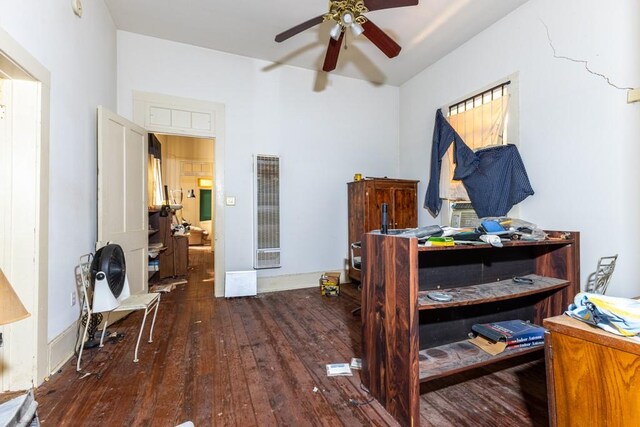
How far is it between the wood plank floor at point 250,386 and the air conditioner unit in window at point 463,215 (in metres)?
1.68

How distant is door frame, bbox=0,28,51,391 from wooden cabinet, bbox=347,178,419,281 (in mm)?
3359

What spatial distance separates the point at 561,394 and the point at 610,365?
212 millimetres

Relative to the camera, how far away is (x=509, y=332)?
1.93 meters

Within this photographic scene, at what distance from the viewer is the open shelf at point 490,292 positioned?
1.56m

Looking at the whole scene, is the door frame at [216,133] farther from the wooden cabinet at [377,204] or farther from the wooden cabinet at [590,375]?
the wooden cabinet at [590,375]

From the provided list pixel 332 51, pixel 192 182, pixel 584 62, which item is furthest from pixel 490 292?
pixel 192 182

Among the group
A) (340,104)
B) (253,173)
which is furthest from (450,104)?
(253,173)

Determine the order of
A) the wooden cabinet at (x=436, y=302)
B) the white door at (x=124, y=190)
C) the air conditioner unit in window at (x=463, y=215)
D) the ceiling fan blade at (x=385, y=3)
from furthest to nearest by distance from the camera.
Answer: the air conditioner unit in window at (x=463, y=215)
the white door at (x=124, y=190)
the ceiling fan blade at (x=385, y=3)
the wooden cabinet at (x=436, y=302)

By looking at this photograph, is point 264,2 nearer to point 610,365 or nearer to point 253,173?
point 253,173

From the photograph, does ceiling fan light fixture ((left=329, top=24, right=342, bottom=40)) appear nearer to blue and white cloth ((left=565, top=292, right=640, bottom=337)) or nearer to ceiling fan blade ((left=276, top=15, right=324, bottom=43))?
ceiling fan blade ((left=276, top=15, right=324, bottom=43))

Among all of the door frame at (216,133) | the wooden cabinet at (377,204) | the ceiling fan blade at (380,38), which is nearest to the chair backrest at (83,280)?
the door frame at (216,133)

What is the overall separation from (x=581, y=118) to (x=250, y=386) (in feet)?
11.5

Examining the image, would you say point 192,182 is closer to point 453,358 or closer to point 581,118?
point 453,358

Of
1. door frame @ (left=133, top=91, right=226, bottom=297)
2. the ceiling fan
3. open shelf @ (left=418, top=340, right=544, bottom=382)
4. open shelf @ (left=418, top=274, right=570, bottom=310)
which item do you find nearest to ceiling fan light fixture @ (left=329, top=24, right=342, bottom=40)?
the ceiling fan
